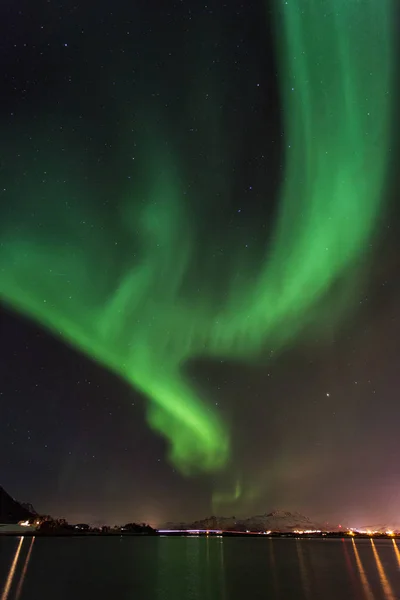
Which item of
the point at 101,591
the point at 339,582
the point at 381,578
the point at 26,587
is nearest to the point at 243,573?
the point at 339,582

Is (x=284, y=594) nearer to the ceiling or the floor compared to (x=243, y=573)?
nearer to the floor

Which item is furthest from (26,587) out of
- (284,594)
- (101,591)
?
(284,594)

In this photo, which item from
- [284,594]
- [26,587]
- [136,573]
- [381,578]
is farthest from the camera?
[136,573]

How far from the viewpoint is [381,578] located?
5047cm

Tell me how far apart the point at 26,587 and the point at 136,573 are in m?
18.4

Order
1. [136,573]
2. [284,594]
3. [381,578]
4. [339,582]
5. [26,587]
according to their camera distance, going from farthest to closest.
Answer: [136,573] < [381,578] < [339,582] < [26,587] < [284,594]

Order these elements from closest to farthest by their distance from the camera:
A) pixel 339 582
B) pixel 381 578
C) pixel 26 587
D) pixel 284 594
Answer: pixel 284 594 → pixel 26 587 → pixel 339 582 → pixel 381 578

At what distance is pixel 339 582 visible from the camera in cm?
4641

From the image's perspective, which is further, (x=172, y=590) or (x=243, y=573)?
(x=243, y=573)

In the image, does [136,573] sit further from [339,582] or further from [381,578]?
[381,578]

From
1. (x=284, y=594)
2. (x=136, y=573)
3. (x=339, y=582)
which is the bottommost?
(x=284, y=594)

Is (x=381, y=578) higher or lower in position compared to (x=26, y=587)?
higher

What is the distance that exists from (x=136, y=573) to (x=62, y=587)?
16355mm

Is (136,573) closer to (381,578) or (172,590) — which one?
(172,590)
